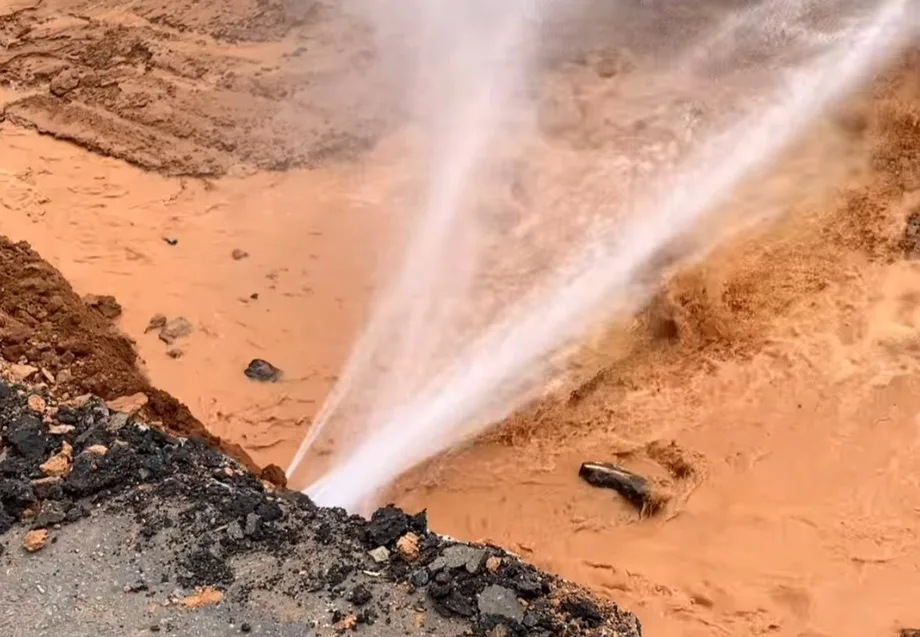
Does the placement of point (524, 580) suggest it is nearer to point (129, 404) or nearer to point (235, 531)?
point (235, 531)

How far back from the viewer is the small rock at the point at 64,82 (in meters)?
9.27

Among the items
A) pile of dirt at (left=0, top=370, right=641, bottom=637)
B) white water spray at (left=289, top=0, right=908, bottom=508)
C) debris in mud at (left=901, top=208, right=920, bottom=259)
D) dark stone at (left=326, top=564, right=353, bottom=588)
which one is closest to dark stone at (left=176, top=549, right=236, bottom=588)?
pile of dirt at (left=0, top=370, right=641, bottom=637)

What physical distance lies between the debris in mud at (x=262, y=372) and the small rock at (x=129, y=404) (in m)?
1.20

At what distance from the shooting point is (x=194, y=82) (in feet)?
30.1

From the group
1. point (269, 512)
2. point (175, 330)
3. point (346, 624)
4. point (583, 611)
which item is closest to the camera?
point (346, 624)

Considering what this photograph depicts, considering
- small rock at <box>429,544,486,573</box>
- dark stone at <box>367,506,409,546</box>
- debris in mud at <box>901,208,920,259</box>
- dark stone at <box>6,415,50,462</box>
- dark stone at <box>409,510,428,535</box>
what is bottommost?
dark stone at <box>6,415,50,462</box>

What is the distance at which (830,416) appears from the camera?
6.25 m

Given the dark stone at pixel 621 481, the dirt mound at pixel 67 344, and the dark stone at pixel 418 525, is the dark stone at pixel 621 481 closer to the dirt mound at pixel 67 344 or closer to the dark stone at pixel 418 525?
the dark stone at pixel 418 525

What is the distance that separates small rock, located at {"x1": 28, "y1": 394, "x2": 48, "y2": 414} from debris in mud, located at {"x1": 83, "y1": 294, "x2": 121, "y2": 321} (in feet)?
6.71

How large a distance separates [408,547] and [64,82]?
6955 millimetres

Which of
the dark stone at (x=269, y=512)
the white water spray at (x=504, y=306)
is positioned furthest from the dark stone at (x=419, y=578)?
the white water spray at (x=504, y=306)

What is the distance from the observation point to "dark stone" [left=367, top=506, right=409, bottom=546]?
4.43 meters

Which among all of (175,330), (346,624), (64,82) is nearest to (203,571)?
(346,624)

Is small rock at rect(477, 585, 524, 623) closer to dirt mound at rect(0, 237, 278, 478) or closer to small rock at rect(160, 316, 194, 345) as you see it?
dirt mound at rect(0, 237, 278, 478)
